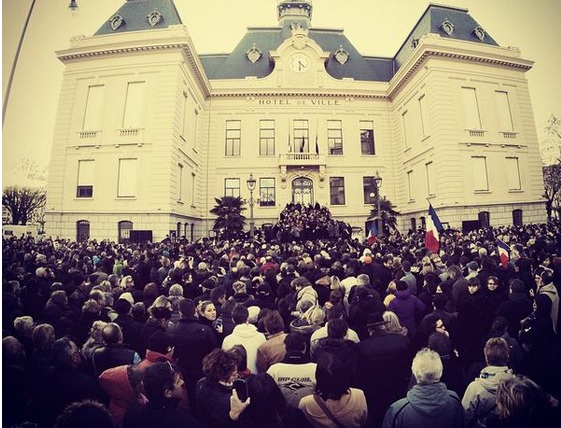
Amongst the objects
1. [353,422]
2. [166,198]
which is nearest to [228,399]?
[353,422]

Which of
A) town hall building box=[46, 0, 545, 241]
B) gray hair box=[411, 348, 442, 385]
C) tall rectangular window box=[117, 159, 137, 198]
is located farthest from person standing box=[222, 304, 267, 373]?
tall rectangular window box=[117, 159, 137, 198]

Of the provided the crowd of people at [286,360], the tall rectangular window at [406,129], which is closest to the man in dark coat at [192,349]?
the crowd of people at [286,360]

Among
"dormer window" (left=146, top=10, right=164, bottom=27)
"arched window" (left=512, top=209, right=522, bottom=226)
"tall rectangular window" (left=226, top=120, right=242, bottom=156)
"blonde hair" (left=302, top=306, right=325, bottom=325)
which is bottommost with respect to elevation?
"blonde hair" (left=302, top=306, right=325, bottom=325)

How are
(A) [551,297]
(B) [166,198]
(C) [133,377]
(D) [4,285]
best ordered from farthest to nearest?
(B) [166,198], (D) [4,285], (A) [551,297], (C) [133,377]

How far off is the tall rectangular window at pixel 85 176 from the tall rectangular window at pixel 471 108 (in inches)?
764

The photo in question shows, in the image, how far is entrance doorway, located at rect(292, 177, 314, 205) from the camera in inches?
1128

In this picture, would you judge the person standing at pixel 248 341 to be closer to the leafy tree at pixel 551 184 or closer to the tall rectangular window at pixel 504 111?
the leafy tree at pixel 551 184

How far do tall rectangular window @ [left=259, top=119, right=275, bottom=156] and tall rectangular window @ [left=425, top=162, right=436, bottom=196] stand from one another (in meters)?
12.4

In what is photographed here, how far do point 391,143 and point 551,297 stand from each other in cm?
2699

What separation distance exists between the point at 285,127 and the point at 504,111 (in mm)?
19686

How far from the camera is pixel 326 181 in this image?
94.5 ft

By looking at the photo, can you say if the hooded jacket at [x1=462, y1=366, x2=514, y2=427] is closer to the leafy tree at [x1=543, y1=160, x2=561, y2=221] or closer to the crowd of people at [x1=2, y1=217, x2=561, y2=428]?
the crowd of people at [x1=2, y1=217, x2=561, y2=428]

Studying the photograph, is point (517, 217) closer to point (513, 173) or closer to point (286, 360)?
point (513, 173)

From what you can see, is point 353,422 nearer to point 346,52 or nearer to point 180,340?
point 180,340
